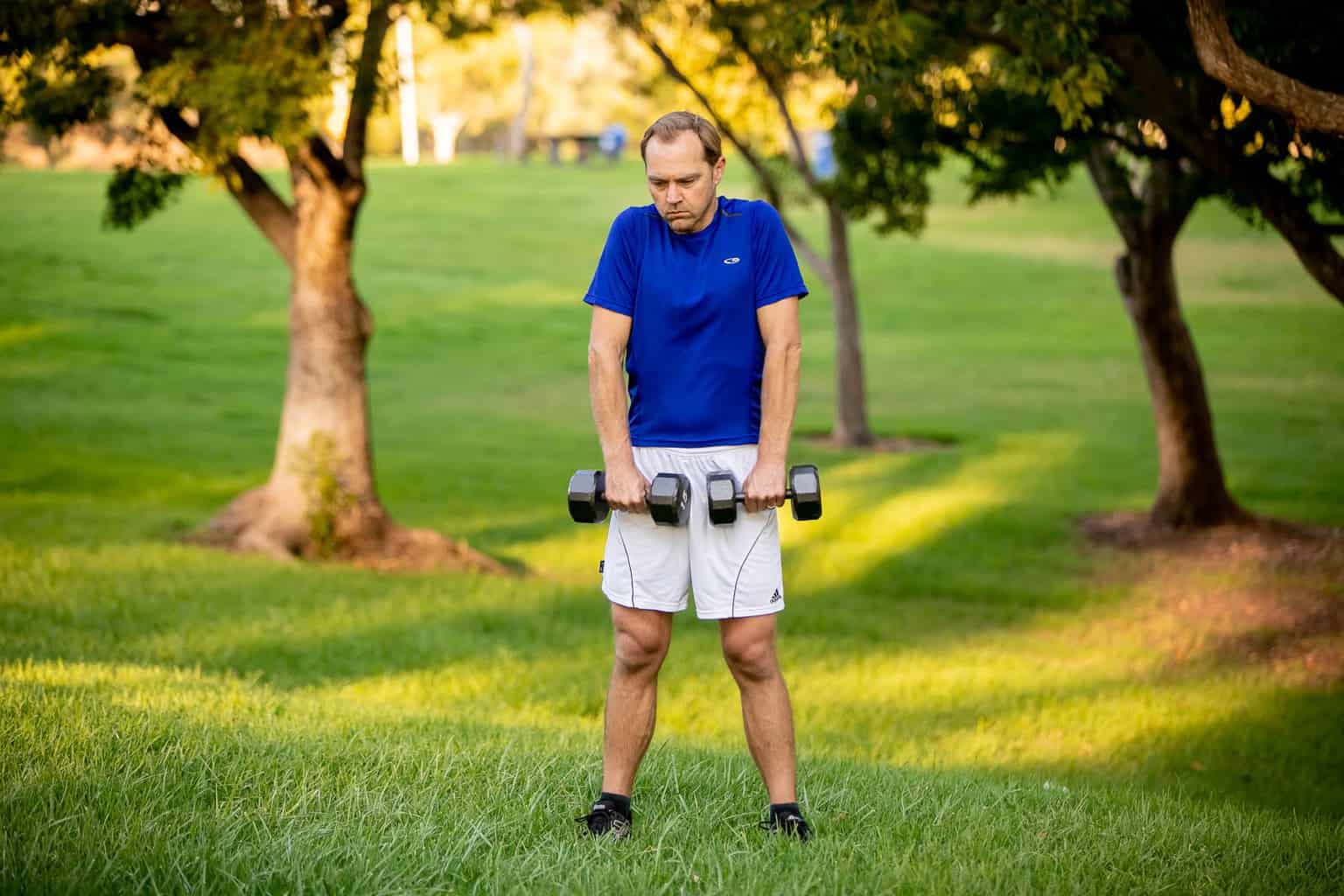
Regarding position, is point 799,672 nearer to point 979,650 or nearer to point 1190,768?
point 979,650

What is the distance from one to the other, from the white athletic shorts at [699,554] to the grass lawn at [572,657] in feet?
2.39

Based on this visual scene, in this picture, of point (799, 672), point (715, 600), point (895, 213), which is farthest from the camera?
point (895, 213)

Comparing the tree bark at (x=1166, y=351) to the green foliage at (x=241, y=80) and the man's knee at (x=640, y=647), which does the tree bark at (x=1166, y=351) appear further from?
the man's knee at (x=640, y=647)

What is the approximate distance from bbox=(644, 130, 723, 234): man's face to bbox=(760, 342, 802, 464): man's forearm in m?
0.49

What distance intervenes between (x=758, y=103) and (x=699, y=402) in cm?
1549

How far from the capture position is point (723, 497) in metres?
4.52

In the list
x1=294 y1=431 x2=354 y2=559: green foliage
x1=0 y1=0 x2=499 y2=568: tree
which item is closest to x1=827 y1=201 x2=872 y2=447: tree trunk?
x1=0 y1=0 x2=499 y2=568: tree

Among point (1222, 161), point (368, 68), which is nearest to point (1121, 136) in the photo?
point (1222, 161)

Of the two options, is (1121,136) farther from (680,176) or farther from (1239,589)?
(680,176)

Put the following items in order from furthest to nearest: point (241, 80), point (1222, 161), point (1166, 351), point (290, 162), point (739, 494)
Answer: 1. point (1166, 351)
2. point (290, 162)
3. point (241, 80)
4. point (1222, 161)
5. point (739, 494)

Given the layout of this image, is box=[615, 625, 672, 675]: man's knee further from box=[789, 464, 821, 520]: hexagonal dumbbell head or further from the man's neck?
the man's neck

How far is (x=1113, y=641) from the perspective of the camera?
12.0 metres

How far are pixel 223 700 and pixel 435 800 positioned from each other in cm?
207

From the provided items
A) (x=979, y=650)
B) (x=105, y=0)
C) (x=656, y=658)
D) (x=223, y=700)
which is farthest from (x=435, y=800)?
(x=105, y=0)
